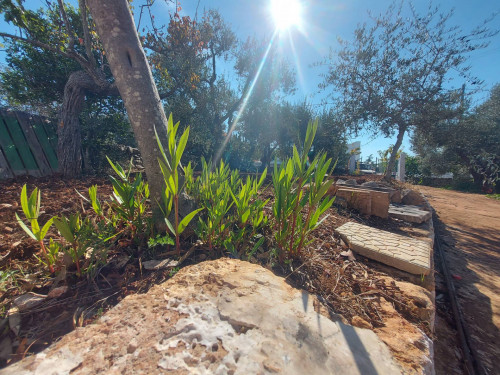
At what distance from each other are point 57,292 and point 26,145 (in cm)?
444

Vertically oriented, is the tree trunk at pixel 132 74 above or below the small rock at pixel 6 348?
above

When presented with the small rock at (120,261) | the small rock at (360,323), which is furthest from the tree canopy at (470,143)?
the small rock at (120,261)

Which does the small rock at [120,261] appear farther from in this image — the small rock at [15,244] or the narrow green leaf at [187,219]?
the small rock at [15,244]

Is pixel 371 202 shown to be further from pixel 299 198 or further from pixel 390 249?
pixel 299 198

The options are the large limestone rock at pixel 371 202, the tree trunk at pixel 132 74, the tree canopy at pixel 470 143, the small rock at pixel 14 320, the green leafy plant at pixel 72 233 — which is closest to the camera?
the small rock at pixel 14 320

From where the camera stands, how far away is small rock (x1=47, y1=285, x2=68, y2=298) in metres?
0.96

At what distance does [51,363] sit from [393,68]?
26.7ft

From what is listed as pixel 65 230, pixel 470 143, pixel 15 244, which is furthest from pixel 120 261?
pixel 470 143

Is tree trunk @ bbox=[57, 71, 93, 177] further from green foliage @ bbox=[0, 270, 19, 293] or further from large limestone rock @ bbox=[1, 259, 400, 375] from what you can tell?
large limestone rock @ bbox=[1, 259, 400, 375]

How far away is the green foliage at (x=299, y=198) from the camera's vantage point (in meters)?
1.31

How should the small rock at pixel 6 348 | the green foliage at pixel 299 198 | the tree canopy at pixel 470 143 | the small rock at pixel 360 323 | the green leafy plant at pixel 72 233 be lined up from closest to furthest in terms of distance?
the small rock at pixel 6 348 < the small rock at pixel 360 323 < the green leafy plant at pixel 72 233 < the green foliage at pixel 299 198 < the tree canopy at pixel 470 143

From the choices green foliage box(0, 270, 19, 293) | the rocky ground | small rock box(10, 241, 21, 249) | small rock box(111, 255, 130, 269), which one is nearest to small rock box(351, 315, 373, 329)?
the rocky ground

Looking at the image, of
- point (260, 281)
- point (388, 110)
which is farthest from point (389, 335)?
point (388, 110)

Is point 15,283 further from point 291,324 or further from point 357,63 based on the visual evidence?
point 357,63
